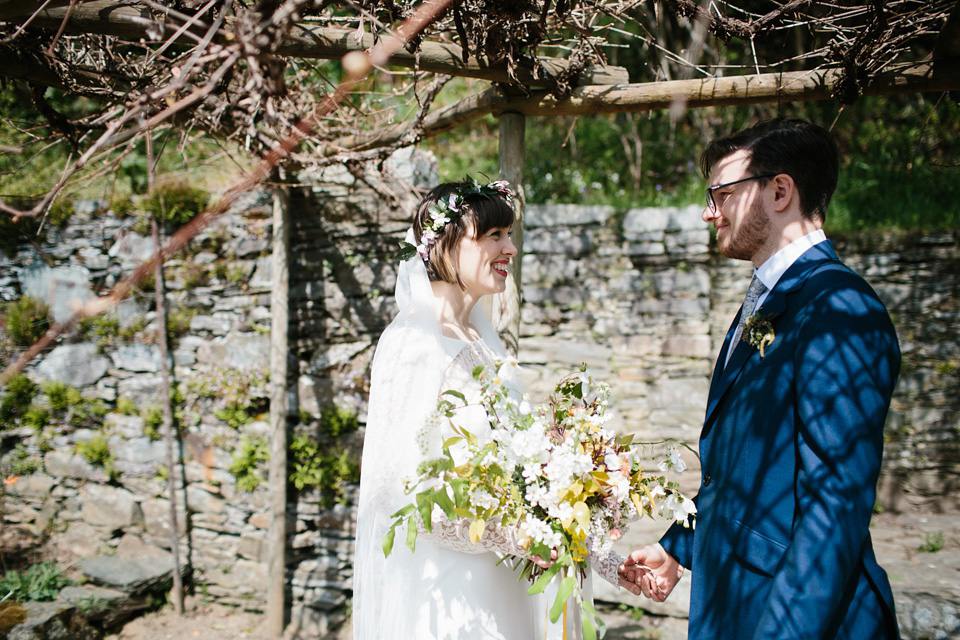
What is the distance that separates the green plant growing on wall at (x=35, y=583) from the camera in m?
4.36

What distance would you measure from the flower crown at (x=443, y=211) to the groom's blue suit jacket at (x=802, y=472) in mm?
1137

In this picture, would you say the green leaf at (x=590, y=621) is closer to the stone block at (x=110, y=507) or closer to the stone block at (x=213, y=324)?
the stone block at (x=213, y=324)

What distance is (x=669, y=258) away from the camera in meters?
5.38

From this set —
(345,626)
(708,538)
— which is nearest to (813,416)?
(708,538)

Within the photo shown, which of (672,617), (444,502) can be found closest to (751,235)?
(444,502)

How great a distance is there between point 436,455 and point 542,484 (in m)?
0.41

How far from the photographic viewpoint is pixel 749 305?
2.11 meters

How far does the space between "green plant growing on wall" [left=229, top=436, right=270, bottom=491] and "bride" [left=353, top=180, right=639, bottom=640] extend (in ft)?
8.99

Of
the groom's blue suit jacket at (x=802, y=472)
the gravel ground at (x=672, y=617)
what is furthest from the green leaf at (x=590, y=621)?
the gravel ground at (x=672, y=617)

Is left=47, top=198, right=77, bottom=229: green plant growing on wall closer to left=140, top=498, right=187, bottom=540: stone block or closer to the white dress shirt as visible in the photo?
left=140, top=498, right=187, bottom=540: stone block

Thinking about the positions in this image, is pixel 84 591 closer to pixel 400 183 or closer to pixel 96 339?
pixel 96 339

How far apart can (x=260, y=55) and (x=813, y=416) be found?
1541 millimetres

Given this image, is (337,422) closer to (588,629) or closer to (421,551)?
(421,551)

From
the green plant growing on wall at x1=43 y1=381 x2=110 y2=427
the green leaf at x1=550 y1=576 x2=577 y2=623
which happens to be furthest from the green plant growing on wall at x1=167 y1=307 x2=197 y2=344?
the green leaf at x1=550 y1=576 x2=577 y2=623
